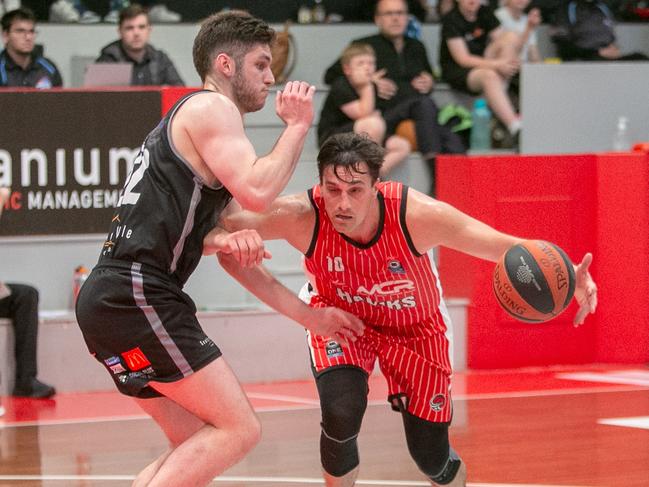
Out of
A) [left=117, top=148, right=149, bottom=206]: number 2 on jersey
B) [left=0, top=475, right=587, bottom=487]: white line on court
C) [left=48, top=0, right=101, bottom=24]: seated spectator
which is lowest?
[left=0, top=475, right=587, bottom=487]: white line on court

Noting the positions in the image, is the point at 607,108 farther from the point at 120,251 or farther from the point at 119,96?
the point at 120,251

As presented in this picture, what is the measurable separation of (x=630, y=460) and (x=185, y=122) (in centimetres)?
316

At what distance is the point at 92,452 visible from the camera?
20.7 feet

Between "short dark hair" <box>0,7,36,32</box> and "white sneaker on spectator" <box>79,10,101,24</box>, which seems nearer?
"short dark hair" <box>0,7,36,32</box>

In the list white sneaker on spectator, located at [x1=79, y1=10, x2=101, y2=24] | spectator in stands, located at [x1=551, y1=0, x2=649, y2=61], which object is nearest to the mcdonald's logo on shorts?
white sneaker on spectator, located at [x1=79, y1=10, x2=101, y2=24]

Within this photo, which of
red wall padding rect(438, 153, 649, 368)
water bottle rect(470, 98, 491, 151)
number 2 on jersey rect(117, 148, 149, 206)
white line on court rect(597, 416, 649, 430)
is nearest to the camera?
number 2 on jersey rect(117, 148, 149, 206)

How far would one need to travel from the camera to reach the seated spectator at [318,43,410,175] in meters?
8.84

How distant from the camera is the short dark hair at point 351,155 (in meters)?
Result: 4.54

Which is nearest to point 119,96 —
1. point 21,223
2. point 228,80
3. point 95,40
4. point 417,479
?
point 21,223

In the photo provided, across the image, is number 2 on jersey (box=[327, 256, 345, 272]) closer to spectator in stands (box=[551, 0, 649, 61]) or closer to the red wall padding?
the red wall padding

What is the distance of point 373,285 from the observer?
478 cm

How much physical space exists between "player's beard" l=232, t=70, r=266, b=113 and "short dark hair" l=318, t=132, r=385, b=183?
543 millimetres

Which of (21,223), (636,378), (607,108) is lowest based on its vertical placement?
(636,378)

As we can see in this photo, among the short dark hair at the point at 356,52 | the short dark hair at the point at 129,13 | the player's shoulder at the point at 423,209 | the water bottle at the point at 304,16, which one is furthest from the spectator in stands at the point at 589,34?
the player's shoulder at the point at 423,209
